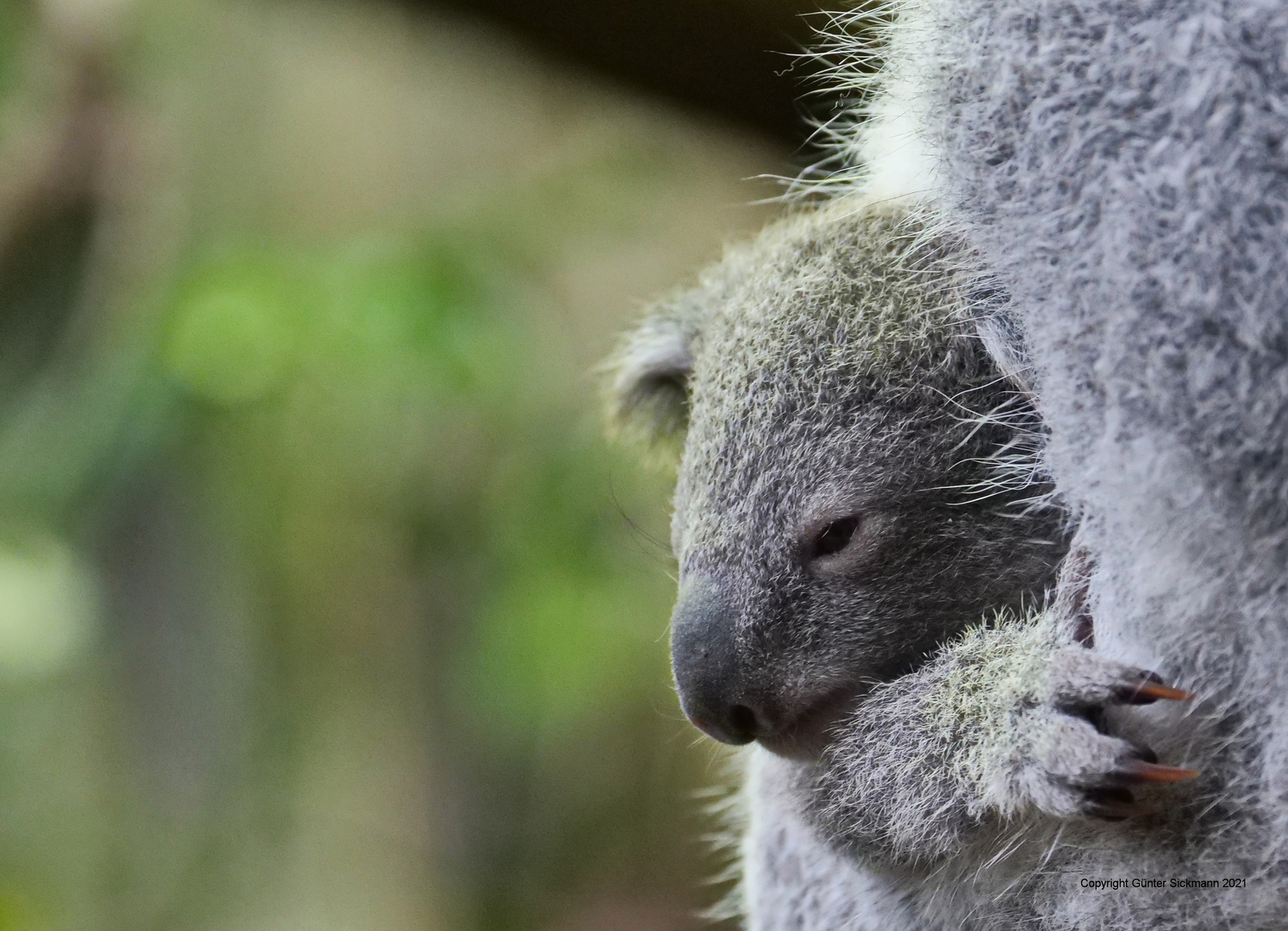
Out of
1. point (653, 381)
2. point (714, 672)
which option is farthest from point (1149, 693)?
point (653, 381)

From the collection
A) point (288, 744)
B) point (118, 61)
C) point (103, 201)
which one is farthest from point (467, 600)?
point (118, 61)

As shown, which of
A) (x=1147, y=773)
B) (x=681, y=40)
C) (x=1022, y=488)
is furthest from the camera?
(x=681, y=40)

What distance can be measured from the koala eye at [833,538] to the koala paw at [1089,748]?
24 cm

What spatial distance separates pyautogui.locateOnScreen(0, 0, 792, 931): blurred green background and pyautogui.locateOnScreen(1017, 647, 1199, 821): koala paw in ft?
5.52

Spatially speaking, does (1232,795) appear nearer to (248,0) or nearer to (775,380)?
(775,380)

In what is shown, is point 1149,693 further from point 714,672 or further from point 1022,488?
point 714,672

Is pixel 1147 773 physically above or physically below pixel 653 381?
below

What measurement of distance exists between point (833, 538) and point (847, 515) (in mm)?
28

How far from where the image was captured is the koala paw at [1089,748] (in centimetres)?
70

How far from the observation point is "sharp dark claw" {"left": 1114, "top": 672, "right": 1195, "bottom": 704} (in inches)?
27.3

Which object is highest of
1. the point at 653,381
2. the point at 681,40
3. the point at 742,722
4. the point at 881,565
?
the point at 681,40

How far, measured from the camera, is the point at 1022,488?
34.8 inches

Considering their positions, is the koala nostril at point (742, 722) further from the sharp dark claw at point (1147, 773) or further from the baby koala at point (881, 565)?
the sharp dark claw at point (1147, 773)

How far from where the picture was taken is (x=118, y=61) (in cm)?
280
